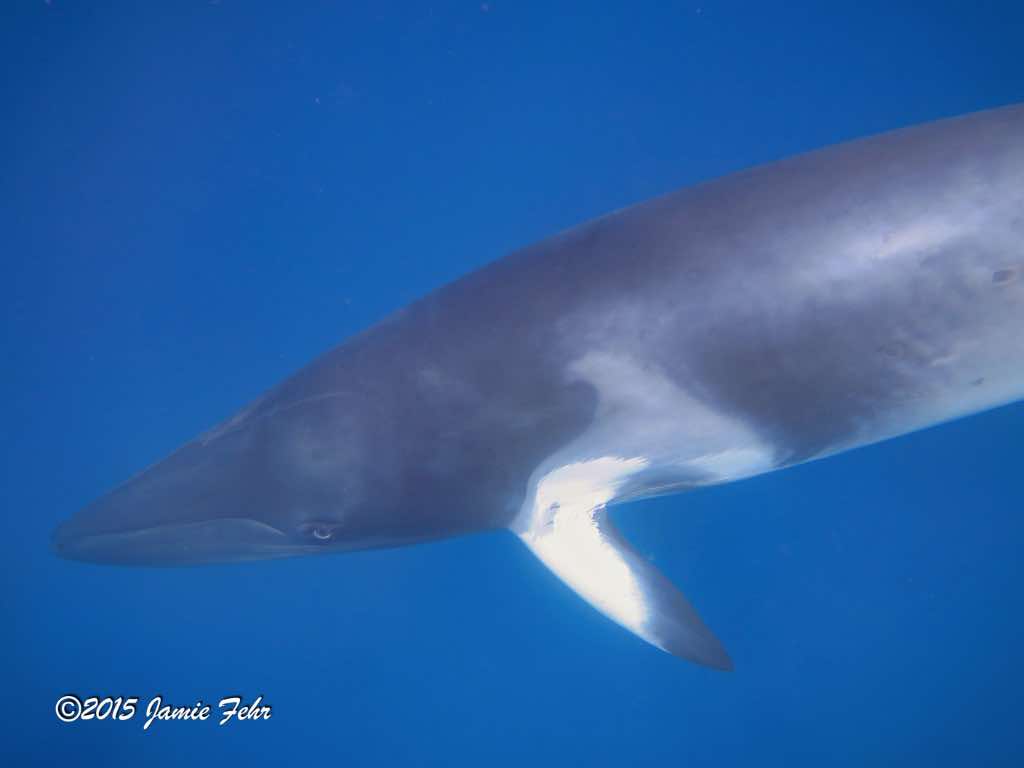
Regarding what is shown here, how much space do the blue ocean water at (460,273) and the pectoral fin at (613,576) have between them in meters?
2.28

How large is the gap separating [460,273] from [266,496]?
4200 mm

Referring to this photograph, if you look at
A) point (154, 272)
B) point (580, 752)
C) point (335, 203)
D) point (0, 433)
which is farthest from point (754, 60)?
point (0, 433)

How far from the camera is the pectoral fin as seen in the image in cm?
575

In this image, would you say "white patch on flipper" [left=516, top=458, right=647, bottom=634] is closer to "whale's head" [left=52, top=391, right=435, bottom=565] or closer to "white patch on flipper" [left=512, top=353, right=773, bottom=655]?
"white patch on flipper" [left=512, top=353, right=773, bottom=655]

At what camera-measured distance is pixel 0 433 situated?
973 cm

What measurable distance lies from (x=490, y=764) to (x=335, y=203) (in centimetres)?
699

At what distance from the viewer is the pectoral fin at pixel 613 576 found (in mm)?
5750

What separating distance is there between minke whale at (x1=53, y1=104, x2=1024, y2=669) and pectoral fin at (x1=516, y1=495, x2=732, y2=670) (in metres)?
0.02

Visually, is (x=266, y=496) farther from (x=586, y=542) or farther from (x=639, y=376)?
(x=639, y=376)

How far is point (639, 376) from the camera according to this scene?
16.2 ft

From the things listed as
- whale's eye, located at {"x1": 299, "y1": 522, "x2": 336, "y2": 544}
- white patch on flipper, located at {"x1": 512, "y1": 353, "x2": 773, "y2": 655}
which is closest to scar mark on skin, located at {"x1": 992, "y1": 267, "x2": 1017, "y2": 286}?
white patch on flipper, located at {"x1": 512, "y1": 353, "x2": 773, "y2": 655}

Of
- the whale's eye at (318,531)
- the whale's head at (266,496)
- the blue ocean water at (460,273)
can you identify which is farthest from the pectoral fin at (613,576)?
the blue ocean water at (460,273)

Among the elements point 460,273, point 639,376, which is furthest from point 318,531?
point 460,273

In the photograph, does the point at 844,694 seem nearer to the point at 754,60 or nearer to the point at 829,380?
the point at 829,380
